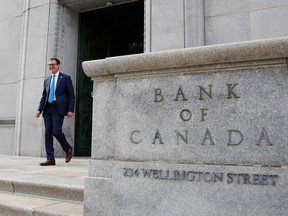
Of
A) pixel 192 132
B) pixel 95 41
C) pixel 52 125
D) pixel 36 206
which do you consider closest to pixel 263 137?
pixel 192 132

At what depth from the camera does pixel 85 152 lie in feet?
31.1

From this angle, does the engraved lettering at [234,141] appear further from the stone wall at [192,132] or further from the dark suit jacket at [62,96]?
the dark suit jacket at [62,96]

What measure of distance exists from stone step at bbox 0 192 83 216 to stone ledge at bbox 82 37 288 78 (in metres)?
1.41

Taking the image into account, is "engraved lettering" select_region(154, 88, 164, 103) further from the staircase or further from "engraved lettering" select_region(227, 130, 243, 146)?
the staircase

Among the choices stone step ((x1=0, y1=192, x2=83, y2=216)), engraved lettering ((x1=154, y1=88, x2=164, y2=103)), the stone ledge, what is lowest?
stone step ((x1=0, y1=192, x2=83, y2=216))

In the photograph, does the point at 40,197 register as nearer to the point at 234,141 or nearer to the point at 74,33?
the point at 234,141

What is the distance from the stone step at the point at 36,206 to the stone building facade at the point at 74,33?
4.16 metres

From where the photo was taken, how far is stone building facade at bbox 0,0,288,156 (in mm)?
6281

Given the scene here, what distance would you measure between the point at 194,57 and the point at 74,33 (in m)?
7.45

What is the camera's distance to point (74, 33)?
370 inches

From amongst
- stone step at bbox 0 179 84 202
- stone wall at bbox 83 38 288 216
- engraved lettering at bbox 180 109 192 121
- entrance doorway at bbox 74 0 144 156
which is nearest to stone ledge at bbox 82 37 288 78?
stone wall at bbox 83 38 288 216

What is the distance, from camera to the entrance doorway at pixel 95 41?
9375 millimetres

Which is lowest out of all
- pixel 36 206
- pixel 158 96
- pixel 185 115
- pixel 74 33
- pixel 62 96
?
pixel 36 206

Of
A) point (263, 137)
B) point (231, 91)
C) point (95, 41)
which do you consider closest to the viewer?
point (263, 137)
